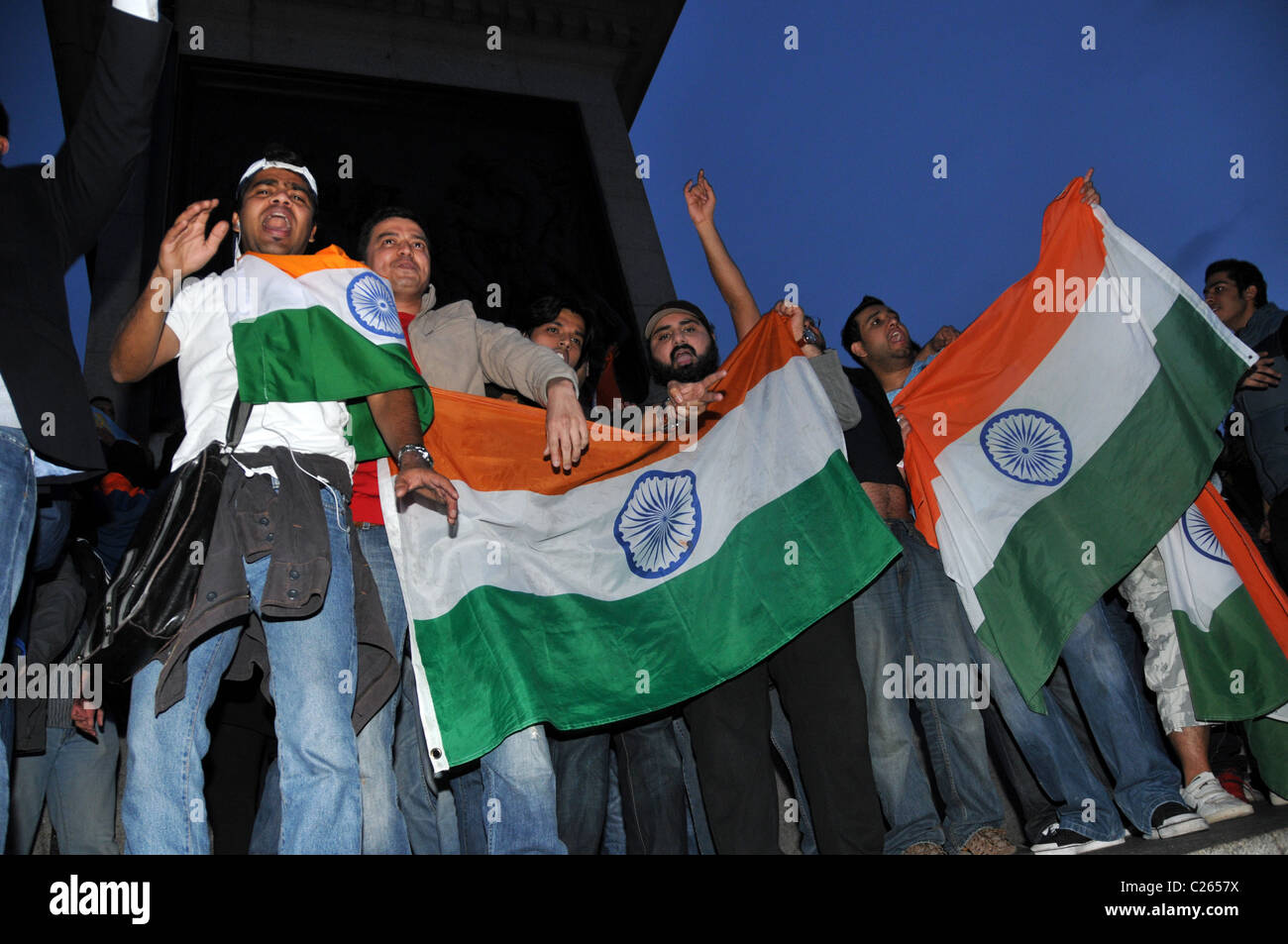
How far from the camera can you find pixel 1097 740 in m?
4.18

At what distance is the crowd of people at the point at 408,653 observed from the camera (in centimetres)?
286

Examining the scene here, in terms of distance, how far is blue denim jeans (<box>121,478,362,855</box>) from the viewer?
267cm

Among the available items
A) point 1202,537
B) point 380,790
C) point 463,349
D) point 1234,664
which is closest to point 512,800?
point 380,790

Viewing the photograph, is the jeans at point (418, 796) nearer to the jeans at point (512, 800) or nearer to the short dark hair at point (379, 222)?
the jeans at point (512, 800)

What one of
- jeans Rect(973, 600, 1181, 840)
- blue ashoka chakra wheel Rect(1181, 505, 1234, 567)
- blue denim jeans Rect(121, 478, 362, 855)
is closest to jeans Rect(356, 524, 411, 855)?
blue denim jeans Rect(121, 478, 362, 855)

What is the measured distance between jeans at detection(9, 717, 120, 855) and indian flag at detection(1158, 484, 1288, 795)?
15.1ft

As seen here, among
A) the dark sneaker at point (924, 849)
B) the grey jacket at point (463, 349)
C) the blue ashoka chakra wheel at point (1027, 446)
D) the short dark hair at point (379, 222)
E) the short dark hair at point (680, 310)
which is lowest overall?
the dark sneaker at point (924, 849)

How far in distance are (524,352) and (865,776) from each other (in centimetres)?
208

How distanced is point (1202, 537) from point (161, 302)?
4.36 m

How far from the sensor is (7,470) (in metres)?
2.72

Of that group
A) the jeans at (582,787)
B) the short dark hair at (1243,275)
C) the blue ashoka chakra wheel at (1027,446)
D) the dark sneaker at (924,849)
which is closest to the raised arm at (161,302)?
the jeans at (582,787)

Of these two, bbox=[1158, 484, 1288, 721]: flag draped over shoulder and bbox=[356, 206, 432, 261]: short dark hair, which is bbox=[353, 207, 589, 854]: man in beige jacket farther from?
bbox=[1158, 484, 1288, 721]: flag draped over shoulder

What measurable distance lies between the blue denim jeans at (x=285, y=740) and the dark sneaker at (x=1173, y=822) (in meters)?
2.96
